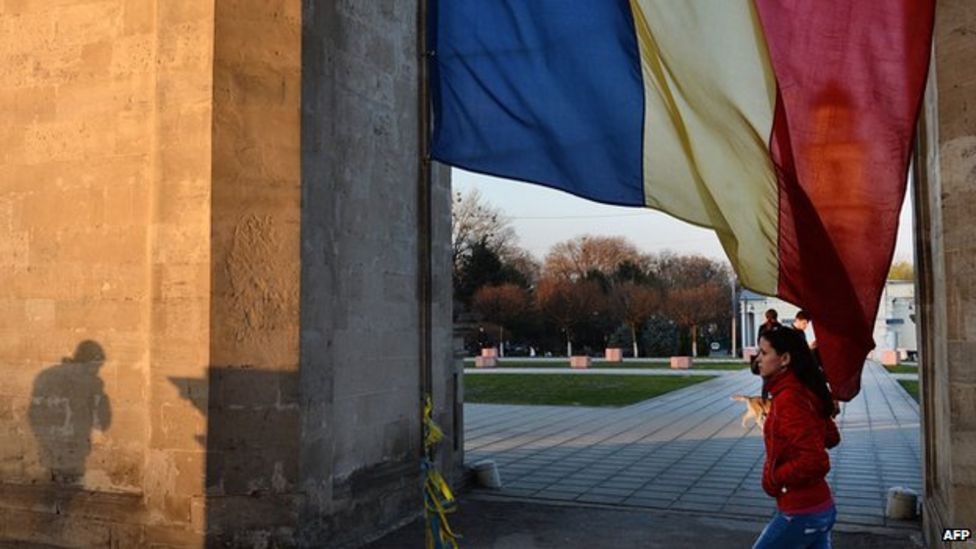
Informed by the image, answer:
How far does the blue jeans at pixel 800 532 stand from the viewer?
13.4 feet

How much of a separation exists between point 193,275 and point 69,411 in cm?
186

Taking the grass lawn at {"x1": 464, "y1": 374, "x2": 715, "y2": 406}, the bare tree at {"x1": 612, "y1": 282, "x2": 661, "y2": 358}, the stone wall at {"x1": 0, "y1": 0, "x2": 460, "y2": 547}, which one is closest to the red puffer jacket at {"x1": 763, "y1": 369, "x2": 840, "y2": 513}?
the stone wall at {"x1": 0, "y1": 0, "x2": 460, "y2": 547}

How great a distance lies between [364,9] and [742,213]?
4.76m

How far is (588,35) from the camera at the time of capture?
5387 millimetres

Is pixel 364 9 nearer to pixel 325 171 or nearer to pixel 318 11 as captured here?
pixel 318 11

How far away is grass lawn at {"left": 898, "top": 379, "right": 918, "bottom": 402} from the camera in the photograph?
2340 cm

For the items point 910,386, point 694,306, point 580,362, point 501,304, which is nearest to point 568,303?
point 501,304

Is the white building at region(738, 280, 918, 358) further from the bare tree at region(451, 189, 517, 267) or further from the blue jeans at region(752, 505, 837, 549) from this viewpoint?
the blue jeans at region(752, 505, 837, 549)

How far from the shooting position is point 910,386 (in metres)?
26.3

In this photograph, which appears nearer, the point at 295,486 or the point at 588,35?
the point at 588,35

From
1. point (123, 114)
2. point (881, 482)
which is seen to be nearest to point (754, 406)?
point (881, 482)

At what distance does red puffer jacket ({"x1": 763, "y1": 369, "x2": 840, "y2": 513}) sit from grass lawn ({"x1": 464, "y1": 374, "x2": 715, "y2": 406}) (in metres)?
16.7

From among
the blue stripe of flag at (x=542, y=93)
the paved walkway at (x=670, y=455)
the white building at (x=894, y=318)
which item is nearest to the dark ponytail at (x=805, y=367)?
the blue stripe of flag at (x=542, y=93)

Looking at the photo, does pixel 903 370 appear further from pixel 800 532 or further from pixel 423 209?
pixel 800 532
